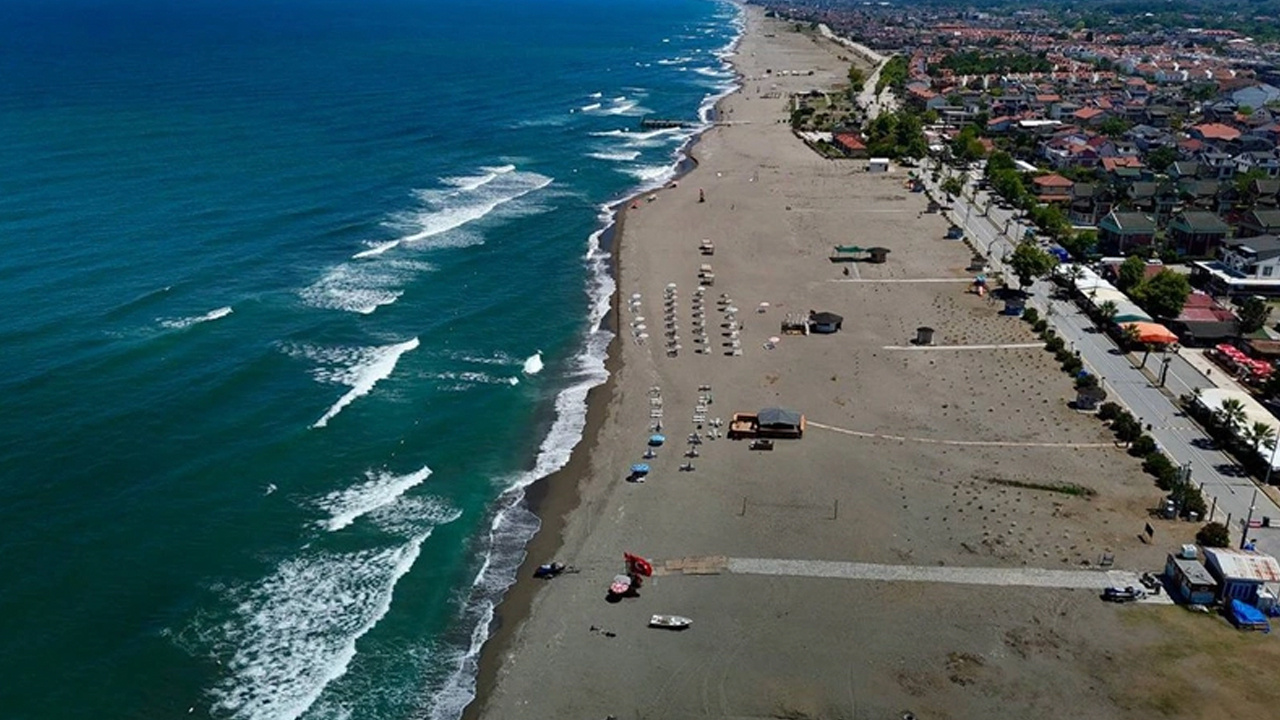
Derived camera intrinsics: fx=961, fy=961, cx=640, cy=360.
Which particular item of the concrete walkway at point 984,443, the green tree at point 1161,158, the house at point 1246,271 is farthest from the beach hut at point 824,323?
the green tree at point 1161,158

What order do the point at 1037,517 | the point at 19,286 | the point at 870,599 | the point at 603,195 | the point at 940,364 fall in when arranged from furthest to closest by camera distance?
the point at 603,195 → the point at 19,286 → the point at 940,364 → the point at 1037,517 → the point at 870,599

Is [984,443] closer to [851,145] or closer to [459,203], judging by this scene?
[459,203]

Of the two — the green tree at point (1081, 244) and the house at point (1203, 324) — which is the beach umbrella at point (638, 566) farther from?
the green tree at point (1081, 244)

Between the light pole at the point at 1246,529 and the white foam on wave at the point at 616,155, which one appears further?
the white foam on wave at the point at 616,155

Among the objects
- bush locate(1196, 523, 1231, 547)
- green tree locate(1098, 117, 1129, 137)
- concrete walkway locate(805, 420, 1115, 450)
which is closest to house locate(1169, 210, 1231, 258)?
concrete walkway locate(805, 420, 1115, 450)

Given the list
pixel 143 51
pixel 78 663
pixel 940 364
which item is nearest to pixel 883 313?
pixel 940 364

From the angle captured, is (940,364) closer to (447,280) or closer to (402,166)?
(447,280)

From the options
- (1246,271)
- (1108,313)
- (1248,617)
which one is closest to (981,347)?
(1108,313)
